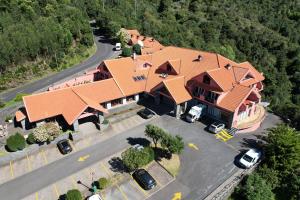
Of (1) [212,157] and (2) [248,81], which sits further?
(2) [248,81]

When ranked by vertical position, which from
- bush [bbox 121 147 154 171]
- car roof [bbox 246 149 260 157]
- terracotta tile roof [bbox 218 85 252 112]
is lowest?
car roof [bbox 246 149 260 157]

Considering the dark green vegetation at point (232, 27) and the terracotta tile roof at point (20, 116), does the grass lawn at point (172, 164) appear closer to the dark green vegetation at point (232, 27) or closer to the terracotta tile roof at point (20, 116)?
the terracotta tile roof at point (20, 116)

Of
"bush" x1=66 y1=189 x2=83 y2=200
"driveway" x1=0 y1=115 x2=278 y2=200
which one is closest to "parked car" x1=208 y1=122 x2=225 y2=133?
"driveway" x1=0 y1=115 x2=278 y2=200

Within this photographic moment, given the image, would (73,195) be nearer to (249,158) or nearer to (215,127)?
(249,158)

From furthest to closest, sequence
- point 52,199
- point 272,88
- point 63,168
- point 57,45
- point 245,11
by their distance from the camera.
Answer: point 245,11 < point 272,88 < point 57,45 < point 63,168 < point 52,199

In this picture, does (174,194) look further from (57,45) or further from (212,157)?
(57,45)

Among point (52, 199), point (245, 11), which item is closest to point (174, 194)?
point (52, 199)

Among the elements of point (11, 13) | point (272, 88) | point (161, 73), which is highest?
point (11, 13)

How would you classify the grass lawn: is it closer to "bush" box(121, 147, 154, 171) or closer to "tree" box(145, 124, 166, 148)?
"bush" box(121, 147, 154, 171)
